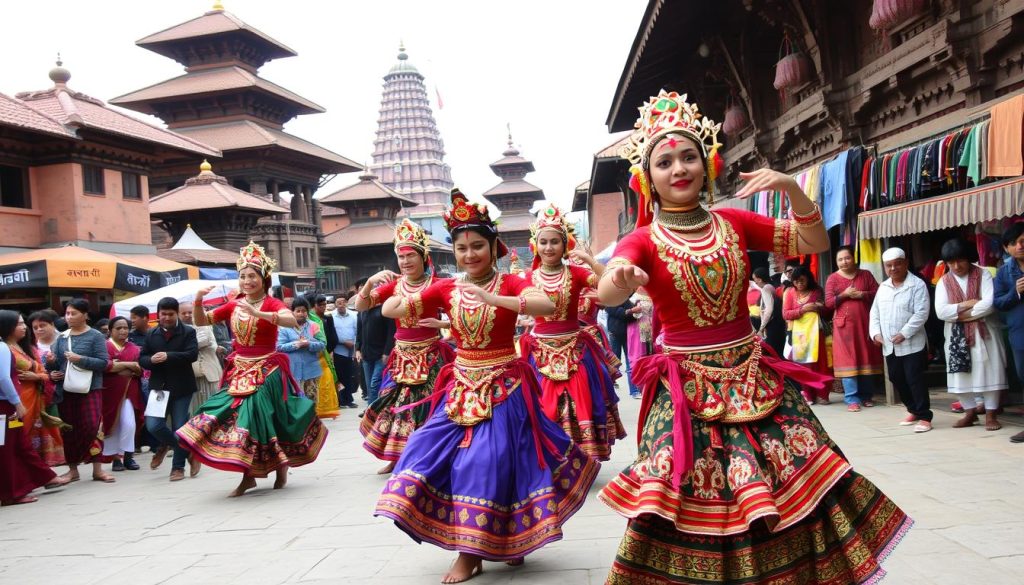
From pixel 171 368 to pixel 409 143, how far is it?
80.0 meters

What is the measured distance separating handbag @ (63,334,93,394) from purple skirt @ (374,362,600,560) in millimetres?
5729

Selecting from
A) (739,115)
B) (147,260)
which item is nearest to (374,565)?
(739,115)

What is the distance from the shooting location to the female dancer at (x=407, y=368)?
7625 millimetres

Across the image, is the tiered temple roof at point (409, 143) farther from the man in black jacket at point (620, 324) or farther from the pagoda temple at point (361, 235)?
the man in black jacket at point (620, 324)

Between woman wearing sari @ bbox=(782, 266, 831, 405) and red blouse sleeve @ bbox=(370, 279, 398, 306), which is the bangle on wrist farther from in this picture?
woman wearing sari @ bbox=(782, 266, 831, 405)

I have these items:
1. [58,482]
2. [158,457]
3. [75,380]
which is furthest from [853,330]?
[58,482]

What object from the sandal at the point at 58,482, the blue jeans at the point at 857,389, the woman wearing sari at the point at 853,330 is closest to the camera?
the sandal at the point at 58,482

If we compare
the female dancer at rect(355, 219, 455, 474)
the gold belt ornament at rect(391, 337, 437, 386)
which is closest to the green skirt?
the female dancer at rect(355, 219, 455, 474)

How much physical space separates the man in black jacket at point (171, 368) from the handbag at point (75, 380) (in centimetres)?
61

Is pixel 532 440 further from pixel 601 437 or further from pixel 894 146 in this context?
pixel 894 146

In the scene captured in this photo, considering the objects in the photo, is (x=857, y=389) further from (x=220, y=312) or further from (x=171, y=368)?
(x=171, y=368)

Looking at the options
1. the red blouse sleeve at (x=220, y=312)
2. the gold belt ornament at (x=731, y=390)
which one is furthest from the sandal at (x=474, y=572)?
the red blouse sleeve at (x=220, y=312)

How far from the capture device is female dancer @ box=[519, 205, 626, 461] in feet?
22.7

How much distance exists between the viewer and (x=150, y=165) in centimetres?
2491
